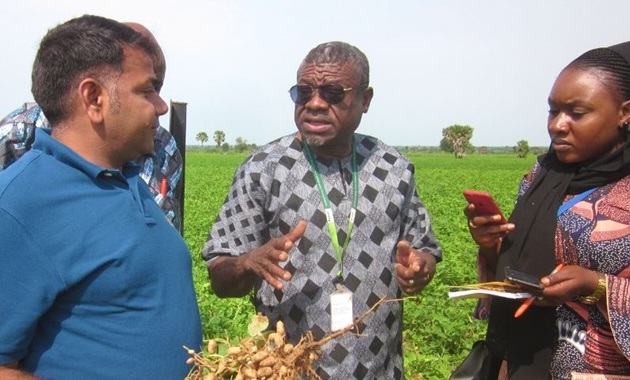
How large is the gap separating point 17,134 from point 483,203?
1.97 m

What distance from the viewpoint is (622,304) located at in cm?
224

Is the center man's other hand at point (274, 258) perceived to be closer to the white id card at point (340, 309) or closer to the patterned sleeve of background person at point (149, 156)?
the white id card at point (340, 309)

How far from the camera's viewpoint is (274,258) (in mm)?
2301

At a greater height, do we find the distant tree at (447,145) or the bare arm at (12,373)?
the bare arm at (12,373)

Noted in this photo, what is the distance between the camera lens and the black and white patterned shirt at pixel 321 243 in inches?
105

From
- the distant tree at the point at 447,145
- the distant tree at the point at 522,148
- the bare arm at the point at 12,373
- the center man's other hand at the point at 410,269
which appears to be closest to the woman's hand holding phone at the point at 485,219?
the center man's other hand at the point at 410,269

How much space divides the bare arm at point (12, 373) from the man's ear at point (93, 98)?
27.8 inches

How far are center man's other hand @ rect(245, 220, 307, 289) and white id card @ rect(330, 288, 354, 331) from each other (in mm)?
361

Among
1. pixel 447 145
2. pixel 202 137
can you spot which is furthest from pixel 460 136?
pixel 202 137

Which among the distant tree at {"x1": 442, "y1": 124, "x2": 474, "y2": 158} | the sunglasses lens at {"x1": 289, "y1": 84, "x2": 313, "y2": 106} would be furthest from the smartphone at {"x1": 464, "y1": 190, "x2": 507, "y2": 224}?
the distant tree at {"x1": 442, "y1": 124, "x2": 474, "y2": 158}

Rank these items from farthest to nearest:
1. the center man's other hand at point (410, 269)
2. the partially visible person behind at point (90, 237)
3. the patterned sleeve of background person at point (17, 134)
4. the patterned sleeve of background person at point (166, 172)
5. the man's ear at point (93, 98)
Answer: the patterned sleeve of background person at point (166, 172) < the patterned sleeve of background person at point (17, 134) < the center man's other hand at point (410, 269) < the man's ear at point (93, 98) < the partially visible person behind at point (90, 237)

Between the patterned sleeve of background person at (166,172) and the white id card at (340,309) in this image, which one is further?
the patterned sleeve of background person at (166,172)

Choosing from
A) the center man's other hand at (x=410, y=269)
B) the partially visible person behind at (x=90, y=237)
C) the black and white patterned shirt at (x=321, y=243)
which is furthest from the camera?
the black and white patterned shirt at (x=321, y=243)

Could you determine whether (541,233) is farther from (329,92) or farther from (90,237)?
(90,237)
